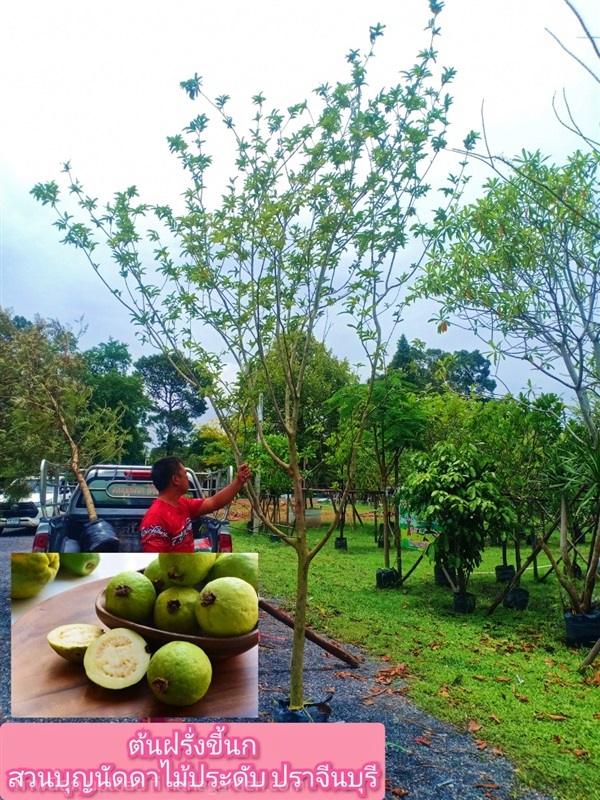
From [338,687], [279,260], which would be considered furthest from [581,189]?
[338,687]

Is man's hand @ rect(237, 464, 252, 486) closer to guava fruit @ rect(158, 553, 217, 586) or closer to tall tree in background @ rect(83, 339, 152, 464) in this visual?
guava fruit @ rect(158, 553, 217, 586)

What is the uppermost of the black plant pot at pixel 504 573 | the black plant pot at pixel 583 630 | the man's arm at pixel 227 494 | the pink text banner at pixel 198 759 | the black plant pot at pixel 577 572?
the man's arm at pixel 227 494

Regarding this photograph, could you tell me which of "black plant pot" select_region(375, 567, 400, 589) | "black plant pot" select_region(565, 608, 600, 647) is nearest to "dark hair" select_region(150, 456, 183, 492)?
"black plant pot" select_region(375, 567, 400, 589)

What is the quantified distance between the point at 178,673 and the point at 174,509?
63cm

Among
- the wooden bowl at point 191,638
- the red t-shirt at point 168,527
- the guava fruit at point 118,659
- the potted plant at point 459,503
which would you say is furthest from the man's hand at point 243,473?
the potted plant at point 459,503

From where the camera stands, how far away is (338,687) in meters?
3.14

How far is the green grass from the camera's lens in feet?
8.71

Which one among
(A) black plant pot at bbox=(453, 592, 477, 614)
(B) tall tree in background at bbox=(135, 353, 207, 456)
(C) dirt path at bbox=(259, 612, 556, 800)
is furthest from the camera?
(A) black plant pot at bbox=(453, 592, 477, 614)

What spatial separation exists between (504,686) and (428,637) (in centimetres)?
57

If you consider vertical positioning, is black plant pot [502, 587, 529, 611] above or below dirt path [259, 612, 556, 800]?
above

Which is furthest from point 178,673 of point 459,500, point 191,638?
point 459,500

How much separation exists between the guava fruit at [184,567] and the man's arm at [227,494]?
198 millimetres

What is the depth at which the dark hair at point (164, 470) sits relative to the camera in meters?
2.76

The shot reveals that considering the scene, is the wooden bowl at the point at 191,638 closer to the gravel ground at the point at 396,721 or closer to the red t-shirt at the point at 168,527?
the red t-shirt at the point at 168,527
